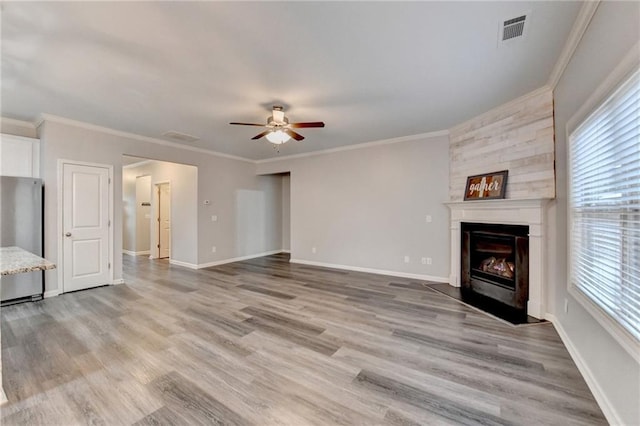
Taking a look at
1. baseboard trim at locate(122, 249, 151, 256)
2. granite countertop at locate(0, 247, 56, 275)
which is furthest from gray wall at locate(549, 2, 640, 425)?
baseboard trim at locate(122, 249, 151, 256)

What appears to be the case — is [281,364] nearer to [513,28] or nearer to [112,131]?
[513,28]

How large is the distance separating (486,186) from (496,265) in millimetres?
1170

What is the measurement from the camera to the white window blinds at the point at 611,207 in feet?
4.64

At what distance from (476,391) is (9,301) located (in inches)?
225

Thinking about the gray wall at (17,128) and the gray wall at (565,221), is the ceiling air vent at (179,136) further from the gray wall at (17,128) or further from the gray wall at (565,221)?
the gray wall at (565,221)

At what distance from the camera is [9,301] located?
3600 millimetres

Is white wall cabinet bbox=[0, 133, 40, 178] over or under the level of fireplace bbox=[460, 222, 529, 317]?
over

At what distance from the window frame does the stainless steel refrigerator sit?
20.4 ft

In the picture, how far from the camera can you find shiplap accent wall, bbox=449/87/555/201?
3.02m

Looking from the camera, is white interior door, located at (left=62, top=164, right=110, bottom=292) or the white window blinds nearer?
the white window blinds

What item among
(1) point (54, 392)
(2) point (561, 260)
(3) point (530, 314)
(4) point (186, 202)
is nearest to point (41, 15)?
(1) point (54, 392)

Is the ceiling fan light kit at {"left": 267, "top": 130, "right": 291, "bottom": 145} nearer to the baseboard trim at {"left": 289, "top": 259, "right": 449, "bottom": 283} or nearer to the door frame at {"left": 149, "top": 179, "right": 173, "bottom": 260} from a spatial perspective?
the baseboard trim at {"left": 289, "top": 259, "right": 449, "bottom": 283}

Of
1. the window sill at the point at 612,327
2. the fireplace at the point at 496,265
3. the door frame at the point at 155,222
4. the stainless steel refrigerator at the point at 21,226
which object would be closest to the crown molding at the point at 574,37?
the fireplace at the point at 496,265

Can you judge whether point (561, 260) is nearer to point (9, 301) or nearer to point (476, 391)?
point (476, 391)
